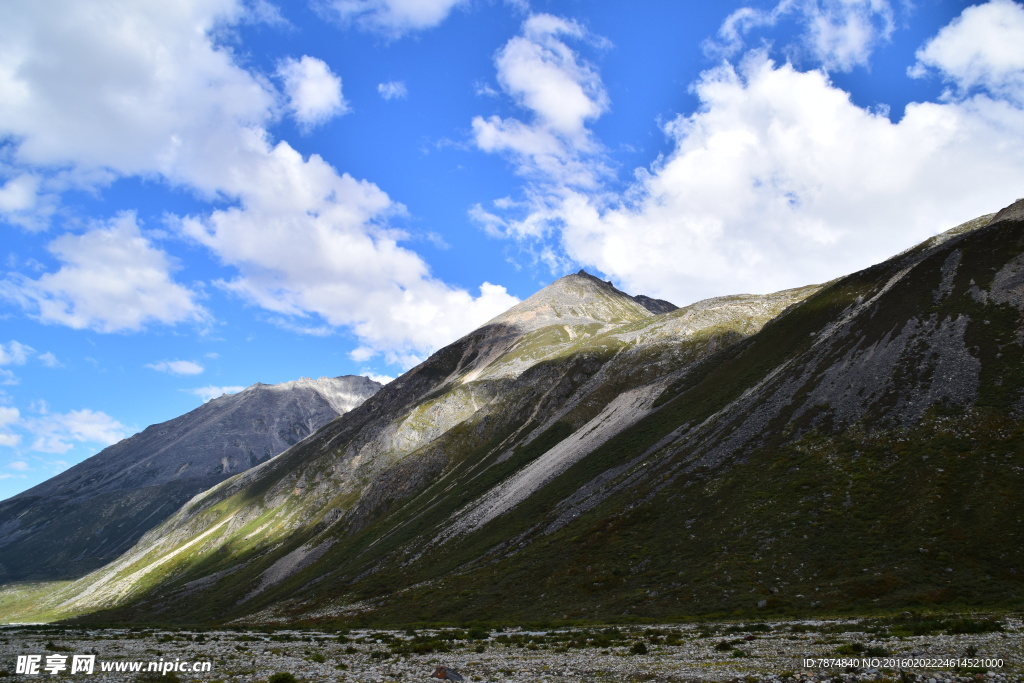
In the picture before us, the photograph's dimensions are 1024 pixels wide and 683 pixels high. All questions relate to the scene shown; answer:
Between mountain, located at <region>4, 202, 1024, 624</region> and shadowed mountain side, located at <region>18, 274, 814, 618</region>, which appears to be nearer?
mountain, located at <region>4, 202, 1024, 624</region>

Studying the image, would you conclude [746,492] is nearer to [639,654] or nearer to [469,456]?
[639,654]

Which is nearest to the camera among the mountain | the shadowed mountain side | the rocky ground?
the rocky ground

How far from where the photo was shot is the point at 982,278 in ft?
284

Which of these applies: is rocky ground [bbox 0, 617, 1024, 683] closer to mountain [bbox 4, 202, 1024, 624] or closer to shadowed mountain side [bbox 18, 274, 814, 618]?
mountain [bbox 4, 202, 1024, 624]

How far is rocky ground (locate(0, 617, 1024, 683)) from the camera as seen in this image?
19812 millimetres

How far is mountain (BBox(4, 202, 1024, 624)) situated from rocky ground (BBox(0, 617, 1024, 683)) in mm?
12344

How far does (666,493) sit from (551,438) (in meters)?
61.9

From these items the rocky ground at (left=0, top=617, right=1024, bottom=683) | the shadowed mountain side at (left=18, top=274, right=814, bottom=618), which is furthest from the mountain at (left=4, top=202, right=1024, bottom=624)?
the rocky ground at (left=0, top=617, right=1024, bottom=683)

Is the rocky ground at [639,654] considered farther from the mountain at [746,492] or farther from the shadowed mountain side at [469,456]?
the shadowed mountain side at [469,456]

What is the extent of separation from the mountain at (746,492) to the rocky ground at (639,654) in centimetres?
1234

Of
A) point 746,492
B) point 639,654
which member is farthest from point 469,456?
point 639,654

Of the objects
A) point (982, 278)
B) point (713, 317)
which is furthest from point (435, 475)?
point (982, 278)

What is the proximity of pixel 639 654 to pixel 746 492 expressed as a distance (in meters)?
43.6

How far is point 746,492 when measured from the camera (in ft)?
211
